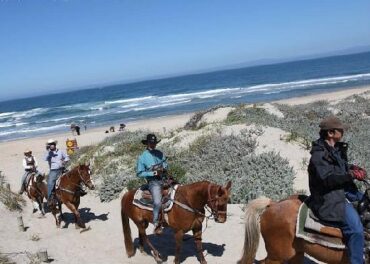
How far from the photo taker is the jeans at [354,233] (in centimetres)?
639

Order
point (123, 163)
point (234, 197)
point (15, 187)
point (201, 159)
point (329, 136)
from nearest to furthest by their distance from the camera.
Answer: point (329, 136) < point (234, 197) < point (201, 159) < point (123, 163) < point (15, 187)

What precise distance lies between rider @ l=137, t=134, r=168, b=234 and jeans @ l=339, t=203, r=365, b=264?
14.7ft

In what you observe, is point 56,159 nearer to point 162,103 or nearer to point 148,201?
point 148,201

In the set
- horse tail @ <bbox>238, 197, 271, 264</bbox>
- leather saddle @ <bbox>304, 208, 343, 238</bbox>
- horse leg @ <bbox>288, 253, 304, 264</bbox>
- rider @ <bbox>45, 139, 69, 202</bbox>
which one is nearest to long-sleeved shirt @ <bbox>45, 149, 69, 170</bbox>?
rider @ <bbox>45, 139, 69, 202</bbox>

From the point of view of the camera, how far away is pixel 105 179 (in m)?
17.7

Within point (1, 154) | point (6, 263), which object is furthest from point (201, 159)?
point (1, 154)

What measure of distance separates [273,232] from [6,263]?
22.2ft

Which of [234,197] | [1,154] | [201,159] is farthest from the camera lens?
[1,154]

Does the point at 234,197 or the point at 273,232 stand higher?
the point at 273,232

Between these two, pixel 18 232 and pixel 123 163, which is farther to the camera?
pixel 123 163

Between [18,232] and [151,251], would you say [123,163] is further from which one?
[151,251]

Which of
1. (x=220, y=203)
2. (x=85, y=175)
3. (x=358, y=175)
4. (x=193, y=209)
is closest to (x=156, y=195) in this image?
(x=193, y=209)

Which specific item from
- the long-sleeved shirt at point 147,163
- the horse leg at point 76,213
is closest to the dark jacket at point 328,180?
the long-sleeved shirt at point 147,163

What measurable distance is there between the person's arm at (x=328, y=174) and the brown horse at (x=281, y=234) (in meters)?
1.11
